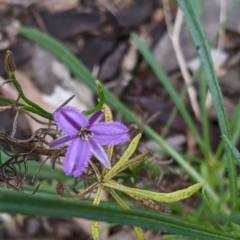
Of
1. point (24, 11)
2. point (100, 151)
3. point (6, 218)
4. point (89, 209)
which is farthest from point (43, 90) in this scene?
point (89, 209)

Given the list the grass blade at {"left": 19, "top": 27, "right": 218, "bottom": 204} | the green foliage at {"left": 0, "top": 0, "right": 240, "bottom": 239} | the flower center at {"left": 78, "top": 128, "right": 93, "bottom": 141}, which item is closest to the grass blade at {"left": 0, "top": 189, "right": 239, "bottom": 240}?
the green foliage at {"left": 0, "top": 0, "right": 240, "bottom": 239}

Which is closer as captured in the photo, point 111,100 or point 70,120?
point 70,120

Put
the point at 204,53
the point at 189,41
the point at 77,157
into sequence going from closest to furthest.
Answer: the point at 77,157 → the point at 204,53 → the point at 189,41

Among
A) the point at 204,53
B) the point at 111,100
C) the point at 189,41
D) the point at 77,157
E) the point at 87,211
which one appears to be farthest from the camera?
the point at 189,41

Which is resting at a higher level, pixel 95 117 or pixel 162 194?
pixel 95 117

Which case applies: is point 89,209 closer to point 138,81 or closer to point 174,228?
point 174,228

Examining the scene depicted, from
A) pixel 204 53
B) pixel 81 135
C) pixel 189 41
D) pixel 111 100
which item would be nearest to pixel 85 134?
pixel 81 135

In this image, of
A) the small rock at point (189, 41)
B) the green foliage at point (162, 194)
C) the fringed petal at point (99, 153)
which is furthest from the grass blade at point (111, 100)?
the fringed petal at point (99, 153)

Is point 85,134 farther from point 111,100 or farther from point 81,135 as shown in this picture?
point 111,100

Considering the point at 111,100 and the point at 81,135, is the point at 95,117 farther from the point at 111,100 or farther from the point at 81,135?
the point at 111,100

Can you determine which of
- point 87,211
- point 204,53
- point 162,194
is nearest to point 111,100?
point 204,53
